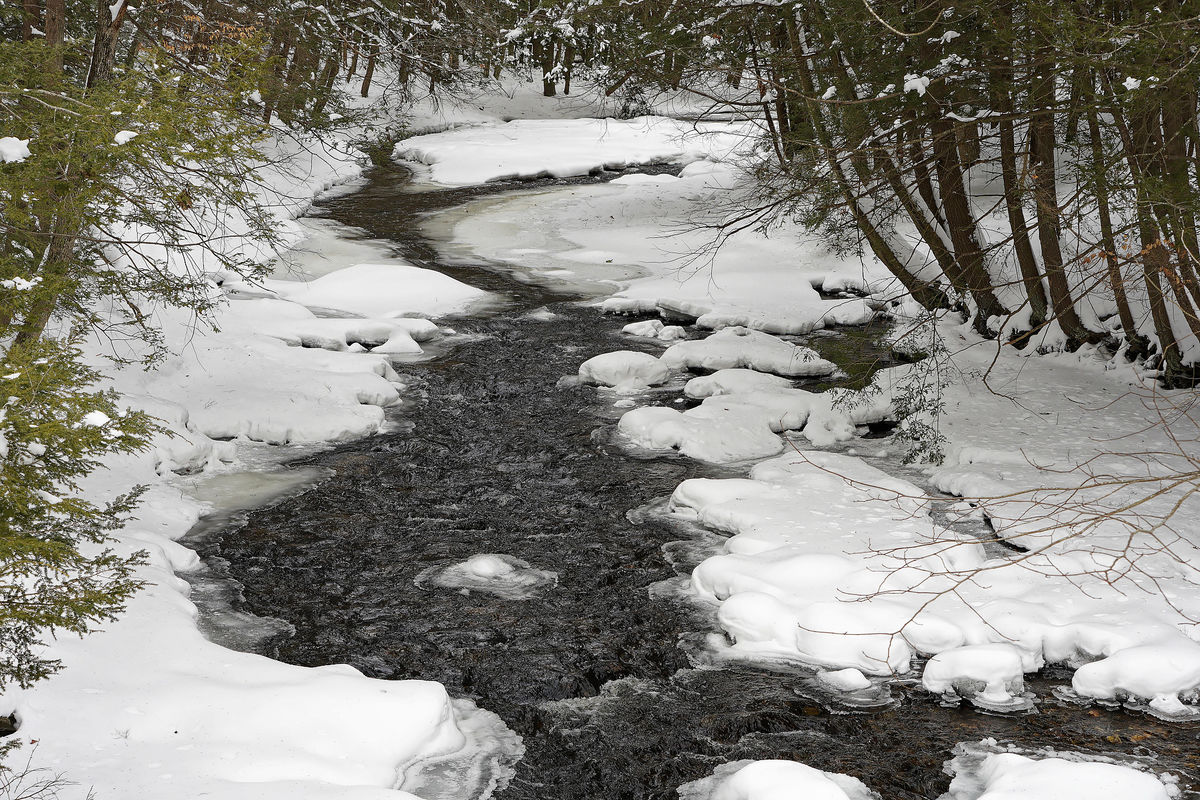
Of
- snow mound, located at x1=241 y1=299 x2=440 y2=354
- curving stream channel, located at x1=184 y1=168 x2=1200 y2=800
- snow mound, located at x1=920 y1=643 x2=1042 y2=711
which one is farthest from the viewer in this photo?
snow mound, located at x1=241 y1=299 x2=440 y2=354

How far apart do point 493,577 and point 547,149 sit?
24277mm

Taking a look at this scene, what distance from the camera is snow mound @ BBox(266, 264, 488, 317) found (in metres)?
14.2

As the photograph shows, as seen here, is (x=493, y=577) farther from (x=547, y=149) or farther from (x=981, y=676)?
(x=547, y=149)


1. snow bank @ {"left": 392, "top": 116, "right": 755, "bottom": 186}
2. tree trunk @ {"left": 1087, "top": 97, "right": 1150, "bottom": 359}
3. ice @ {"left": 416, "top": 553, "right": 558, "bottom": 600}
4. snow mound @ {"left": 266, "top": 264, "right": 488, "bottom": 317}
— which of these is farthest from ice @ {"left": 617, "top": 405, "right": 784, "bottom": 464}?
snow bank @ {"left": 392, "top": 116, "right": 755, "bottom": 186}

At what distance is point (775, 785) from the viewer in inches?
171

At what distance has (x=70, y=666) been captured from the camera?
4.81m

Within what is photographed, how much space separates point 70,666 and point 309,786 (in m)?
1.53

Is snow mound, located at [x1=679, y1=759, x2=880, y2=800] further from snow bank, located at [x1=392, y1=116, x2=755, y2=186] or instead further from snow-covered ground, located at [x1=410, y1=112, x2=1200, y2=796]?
snow bank, located at [x1=392, y1=116, x2=755, y2=186]

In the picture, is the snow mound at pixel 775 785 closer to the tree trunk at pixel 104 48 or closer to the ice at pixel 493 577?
the ice at pixel 493 577

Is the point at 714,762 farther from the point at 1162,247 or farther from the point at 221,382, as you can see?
the point at 221,382

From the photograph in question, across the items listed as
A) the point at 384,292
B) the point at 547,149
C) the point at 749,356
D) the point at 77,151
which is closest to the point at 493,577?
the point at 77,151

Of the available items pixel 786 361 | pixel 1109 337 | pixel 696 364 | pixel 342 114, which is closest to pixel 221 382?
pixel 342 114

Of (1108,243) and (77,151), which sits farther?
(1108,243)

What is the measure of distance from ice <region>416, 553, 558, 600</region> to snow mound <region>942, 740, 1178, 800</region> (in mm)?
2884
